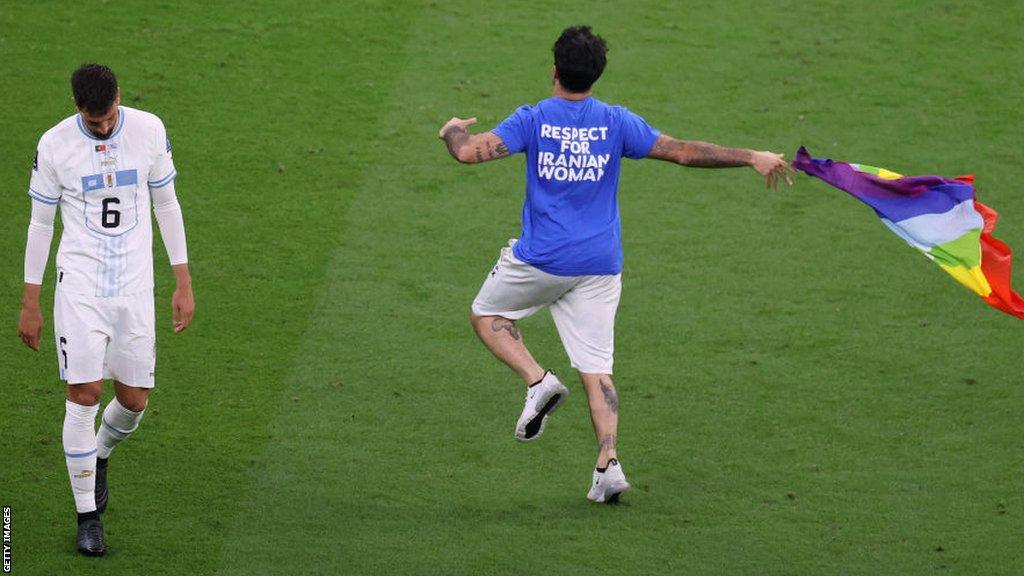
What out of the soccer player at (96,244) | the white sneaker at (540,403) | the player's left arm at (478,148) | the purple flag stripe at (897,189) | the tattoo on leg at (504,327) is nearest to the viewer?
the soccer player at (96,244)

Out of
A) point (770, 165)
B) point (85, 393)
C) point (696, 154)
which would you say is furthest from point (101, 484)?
point (770, 165)

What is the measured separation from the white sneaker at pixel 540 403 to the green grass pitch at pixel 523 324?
0.43 metres

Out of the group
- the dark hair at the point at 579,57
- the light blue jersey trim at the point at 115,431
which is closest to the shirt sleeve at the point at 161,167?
the light blue jersey trim at the point at 115,431

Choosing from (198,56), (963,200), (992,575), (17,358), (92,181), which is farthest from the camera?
(198,56)

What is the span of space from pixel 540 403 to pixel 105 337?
6.55 ft

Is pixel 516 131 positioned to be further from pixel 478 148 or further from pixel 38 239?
pixel 38 239

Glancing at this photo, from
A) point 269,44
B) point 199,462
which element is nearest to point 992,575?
point 199,462

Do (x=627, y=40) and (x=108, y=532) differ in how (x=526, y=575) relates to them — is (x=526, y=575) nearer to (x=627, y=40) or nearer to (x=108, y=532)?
(x=108, y=532)

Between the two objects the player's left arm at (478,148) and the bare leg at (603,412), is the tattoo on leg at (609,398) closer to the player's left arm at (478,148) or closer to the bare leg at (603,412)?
the bare leg at (603,412)

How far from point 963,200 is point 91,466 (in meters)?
4.36

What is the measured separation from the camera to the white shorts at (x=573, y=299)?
734 cm

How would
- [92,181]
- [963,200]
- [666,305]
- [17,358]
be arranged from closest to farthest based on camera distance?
[92,181], [963,200], [17,358], [666,305]

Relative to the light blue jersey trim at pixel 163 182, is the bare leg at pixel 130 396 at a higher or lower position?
lower

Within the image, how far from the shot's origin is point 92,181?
655cm
